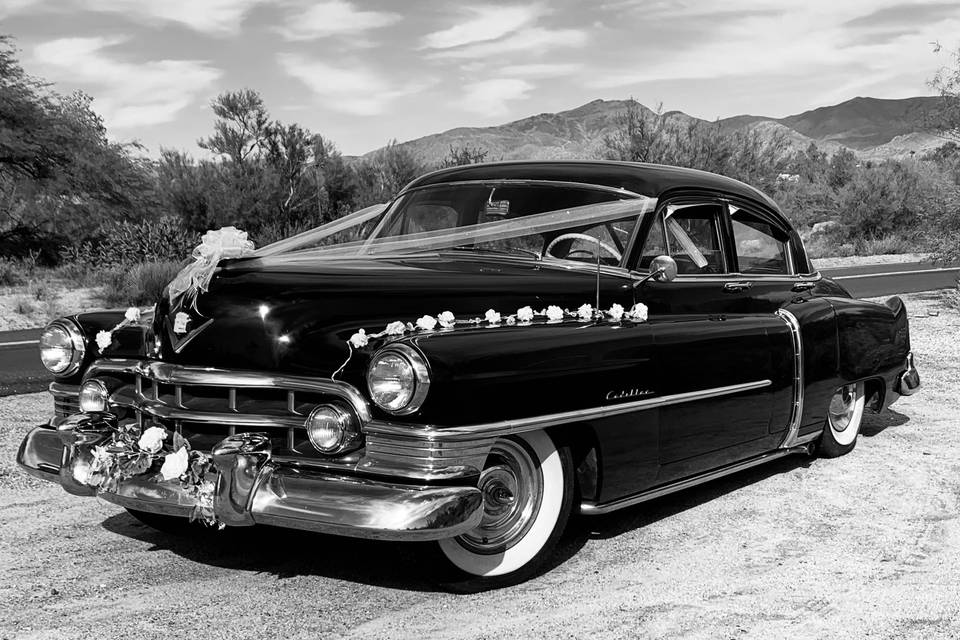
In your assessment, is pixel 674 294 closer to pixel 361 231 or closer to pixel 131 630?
pixel 361 231

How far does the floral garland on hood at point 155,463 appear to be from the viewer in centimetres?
374

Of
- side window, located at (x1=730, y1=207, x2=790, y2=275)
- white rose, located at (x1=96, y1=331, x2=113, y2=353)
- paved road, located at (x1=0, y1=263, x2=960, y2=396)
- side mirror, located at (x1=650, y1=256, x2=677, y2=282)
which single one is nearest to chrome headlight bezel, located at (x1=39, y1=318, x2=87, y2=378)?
white rose, located at (x1=96, y1=331, x2=113, y2=353)

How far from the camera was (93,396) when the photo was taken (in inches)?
172

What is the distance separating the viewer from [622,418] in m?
4.23

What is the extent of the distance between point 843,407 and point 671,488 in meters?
2.17

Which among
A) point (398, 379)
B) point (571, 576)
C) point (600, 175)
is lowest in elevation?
point (571, 576)

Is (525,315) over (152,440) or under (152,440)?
over

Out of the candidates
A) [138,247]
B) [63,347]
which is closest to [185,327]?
[63,347]

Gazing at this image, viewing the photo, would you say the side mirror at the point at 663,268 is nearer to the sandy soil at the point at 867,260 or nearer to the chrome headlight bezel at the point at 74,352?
the chrome headlight bezel at the point at 74,352

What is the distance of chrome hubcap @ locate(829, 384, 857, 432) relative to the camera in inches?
246

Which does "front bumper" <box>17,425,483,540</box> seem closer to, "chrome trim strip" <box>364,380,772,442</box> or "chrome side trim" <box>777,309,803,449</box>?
"chrome trim strip" <box>364,380,772,442</box>

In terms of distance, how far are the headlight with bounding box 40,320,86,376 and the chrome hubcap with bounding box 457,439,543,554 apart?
6.33 ft

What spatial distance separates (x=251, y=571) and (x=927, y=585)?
259 centimetres

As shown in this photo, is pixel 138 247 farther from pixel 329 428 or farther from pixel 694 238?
pixel 329 428
